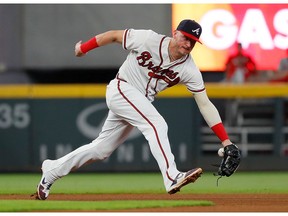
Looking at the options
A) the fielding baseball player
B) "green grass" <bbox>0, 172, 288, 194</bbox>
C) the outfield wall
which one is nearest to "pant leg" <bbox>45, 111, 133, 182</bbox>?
the fielding baseball player

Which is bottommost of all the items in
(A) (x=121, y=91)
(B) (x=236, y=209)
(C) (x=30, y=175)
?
(C) (x=30, y=175)

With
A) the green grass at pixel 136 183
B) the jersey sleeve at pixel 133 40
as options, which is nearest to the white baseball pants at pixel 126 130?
the jersey sleeve at pixel 133 40

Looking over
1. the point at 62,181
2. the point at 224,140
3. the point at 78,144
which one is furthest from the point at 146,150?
the point at 224,140

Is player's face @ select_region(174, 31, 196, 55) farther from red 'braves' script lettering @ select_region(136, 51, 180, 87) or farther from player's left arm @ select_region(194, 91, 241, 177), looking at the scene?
player's left arm @ select_region(194, 91, 241, 177)

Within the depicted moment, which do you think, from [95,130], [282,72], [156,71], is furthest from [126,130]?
[282,72]

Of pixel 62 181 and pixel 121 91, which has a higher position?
pixel 121 91

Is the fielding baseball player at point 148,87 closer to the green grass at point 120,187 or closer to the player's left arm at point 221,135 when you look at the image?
the player's left arm at point 221,135

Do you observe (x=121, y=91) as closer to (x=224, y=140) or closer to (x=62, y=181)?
(x=224, y=140)
